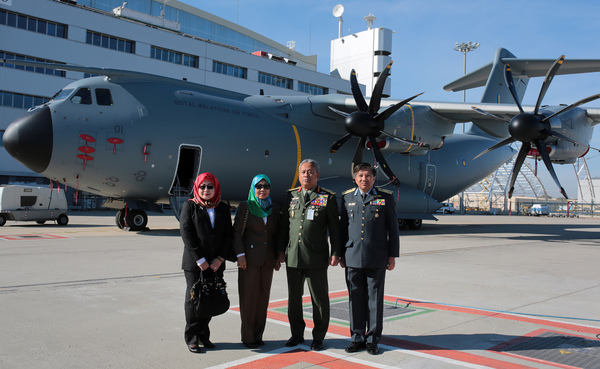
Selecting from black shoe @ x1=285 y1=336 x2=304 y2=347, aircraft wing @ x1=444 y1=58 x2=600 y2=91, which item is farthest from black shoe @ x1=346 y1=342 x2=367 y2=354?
aircraft wing @ x1=444 y1=58 x2=600 y2=91

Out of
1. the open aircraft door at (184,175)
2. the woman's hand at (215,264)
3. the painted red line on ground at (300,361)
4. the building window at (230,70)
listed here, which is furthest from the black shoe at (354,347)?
the building window at (230,70)

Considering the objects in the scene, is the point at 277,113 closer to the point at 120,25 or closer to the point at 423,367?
the point at 423,367

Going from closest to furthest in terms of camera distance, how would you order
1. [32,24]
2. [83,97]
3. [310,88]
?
[83,97], [32,24], [310,88]

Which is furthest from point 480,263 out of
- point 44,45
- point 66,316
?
point 44,45

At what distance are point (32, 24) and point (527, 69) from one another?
107ft

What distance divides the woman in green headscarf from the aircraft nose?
1077 centimetres

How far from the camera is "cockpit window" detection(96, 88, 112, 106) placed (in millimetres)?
14727

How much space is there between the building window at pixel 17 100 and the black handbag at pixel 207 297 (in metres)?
35.2

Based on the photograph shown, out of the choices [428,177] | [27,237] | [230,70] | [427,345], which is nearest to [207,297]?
[427,345]

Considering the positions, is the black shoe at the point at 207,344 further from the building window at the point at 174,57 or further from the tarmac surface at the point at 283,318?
the building window at the point at 174,57

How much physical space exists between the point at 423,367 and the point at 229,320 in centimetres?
256

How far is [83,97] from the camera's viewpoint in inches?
574

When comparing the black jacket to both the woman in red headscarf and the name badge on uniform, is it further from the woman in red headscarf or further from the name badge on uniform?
the name badge on uniform

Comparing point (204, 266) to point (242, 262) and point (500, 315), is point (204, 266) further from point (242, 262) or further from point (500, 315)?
point (500, 315)
